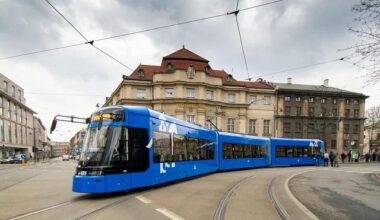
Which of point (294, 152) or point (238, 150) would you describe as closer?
point (238, 150)

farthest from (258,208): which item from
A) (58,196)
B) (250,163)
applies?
(250,163)

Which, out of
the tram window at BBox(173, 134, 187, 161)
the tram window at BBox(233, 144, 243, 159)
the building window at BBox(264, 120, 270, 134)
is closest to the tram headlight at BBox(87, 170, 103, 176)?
the tram window at BBox(173, 134, 187, 161)

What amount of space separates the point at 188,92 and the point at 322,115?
2747 cm

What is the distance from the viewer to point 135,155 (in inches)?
492

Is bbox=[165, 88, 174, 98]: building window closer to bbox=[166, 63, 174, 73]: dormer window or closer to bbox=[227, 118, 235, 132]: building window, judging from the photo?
bbox=[166, 63, 174, 73]: dormer window

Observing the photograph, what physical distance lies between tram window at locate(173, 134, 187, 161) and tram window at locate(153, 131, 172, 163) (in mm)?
646

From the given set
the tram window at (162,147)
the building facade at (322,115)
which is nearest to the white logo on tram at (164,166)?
the tram window at (162,147)

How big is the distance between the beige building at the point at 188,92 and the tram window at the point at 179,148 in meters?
36.1

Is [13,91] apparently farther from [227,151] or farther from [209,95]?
[227,151]

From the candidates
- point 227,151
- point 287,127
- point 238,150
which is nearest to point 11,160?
point 238,150

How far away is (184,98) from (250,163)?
26.4m

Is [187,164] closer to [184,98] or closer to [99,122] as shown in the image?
[99,122]

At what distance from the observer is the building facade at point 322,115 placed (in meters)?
65.1

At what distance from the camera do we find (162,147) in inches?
569
